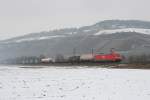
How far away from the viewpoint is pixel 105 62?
94750 mm
